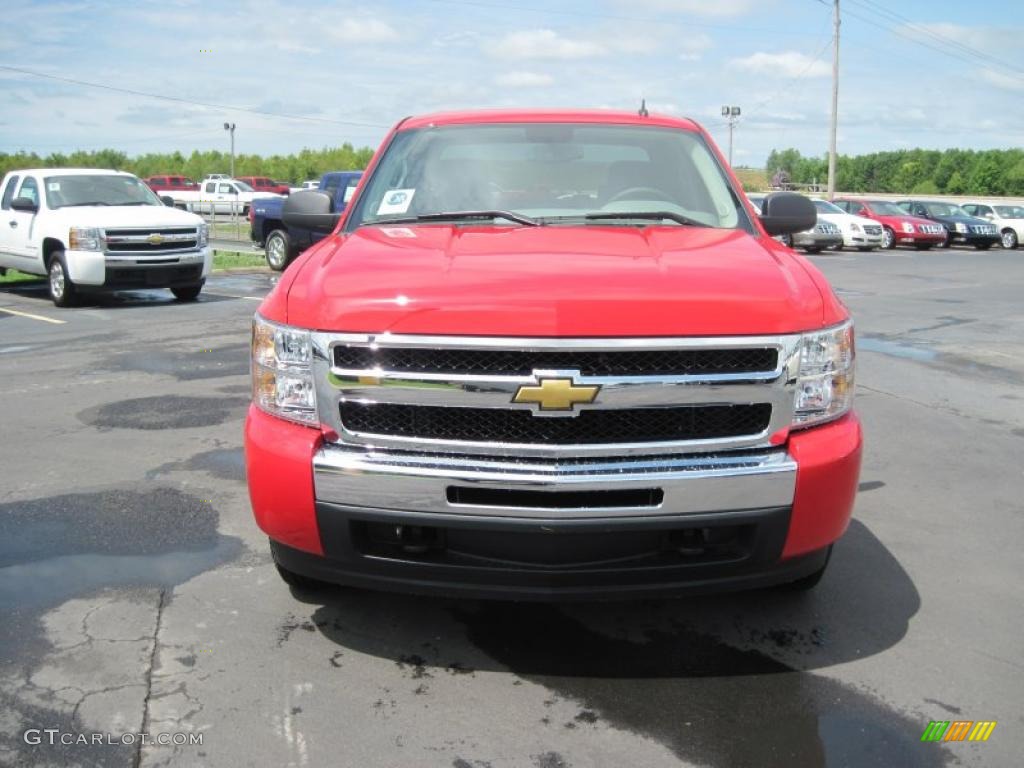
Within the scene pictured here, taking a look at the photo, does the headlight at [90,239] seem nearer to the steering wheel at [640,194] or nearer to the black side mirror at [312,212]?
the black side mirror at [312,212]

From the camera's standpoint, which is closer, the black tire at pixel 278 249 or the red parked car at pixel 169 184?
the black tire at pixel 278 249

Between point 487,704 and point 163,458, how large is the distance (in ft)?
11.6

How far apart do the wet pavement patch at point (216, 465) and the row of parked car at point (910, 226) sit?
24749 mm

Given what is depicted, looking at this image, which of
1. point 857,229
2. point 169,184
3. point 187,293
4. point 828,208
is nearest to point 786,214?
point 187,293

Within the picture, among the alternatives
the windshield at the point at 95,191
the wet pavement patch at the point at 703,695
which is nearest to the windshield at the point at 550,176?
the wet pavement patch at the point at 703,695

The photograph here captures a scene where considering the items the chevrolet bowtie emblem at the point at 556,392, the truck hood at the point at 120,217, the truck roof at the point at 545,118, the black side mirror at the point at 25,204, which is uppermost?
the truck roof at the point at 545,118

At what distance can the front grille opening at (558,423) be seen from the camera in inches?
123

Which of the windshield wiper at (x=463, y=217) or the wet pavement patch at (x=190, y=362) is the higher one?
the windshield wiper at (x=463, y=217)

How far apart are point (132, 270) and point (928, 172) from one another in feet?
378

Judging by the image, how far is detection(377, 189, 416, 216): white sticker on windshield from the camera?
179 inches

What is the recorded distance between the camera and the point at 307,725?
3.05m

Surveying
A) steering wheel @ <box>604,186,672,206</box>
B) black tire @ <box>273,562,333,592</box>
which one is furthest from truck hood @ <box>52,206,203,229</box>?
black tire @ <box>273,562,333,592</box>

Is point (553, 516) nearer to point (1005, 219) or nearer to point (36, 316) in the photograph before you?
point (36, 316)

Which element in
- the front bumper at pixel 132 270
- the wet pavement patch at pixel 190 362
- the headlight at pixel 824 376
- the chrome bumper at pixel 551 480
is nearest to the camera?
the chrome bumper at pixel 551 480
